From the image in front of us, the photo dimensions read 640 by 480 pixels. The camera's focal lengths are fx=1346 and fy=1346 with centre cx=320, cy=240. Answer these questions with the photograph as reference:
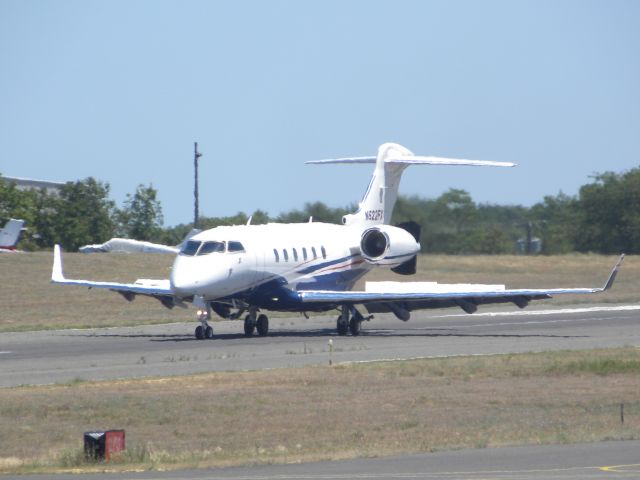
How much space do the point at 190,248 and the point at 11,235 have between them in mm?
38759

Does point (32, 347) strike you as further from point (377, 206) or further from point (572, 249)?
point (572, 249)

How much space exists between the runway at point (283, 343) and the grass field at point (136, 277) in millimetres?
5412

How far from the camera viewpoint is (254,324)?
3900 centimetres

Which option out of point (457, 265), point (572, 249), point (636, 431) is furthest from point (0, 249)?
point (636, 431)

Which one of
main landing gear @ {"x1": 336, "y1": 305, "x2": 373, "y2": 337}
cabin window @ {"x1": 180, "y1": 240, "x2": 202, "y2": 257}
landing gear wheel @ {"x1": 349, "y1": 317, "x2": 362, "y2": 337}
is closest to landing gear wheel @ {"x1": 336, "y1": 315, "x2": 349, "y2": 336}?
main landing gear @ {"x1": 336, "y1": 305, "x2": 373, "y2": 337}

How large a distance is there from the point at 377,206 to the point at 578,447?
2716 cm

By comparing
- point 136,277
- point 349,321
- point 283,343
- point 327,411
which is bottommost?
point 327,411

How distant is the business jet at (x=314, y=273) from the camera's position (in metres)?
36.5

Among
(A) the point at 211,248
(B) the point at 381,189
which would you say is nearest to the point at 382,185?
(B) the point at 381,189

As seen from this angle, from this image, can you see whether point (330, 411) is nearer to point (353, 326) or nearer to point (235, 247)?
point (235, 247)

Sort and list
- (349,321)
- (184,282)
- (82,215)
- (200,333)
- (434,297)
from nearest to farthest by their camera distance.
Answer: (184,282) < (200,333) < (434,297) < (349,321) < (82,215)

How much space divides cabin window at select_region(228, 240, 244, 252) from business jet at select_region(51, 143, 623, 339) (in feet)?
0.09

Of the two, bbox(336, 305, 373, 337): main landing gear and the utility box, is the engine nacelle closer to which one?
bbox(336, 305, 373, 337): main landing gear

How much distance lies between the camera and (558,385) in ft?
86.1
